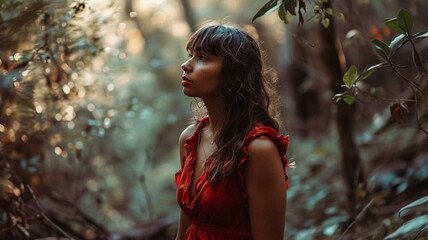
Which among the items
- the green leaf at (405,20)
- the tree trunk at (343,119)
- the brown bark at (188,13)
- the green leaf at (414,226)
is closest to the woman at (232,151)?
the green leaf at (405,20)

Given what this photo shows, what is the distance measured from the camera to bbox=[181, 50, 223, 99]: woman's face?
2.46 m

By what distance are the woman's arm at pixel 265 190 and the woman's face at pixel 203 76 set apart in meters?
0.31

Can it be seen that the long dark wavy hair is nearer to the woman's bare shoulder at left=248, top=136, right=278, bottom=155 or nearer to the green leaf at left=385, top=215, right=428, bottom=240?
the woman's bare shoulder at left=248, top=136, right=278, bottom=155

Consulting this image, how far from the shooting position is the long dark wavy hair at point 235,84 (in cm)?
246

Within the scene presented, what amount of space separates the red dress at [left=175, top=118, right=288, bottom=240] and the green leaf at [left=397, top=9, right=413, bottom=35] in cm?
69

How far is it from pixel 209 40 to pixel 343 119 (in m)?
2.39

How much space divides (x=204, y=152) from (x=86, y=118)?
234 centimetres

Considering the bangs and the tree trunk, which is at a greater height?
the bangs

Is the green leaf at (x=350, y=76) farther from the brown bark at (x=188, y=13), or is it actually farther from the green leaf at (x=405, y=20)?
the brown bark at (x=188, y=13)

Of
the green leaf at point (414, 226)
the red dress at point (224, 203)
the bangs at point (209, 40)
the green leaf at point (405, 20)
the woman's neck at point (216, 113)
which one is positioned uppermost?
the bangs at point (209, 40)

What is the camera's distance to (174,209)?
845 centimetres

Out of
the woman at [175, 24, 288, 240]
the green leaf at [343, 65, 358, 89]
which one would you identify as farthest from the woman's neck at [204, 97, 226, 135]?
the green leaf at [343, 65, 358, 89]

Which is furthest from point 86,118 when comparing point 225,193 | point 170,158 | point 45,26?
point 170,158

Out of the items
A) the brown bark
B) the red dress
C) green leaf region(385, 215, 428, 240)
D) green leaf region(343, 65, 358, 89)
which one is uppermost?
green leaf region(343, 65, 358, 89)
